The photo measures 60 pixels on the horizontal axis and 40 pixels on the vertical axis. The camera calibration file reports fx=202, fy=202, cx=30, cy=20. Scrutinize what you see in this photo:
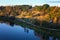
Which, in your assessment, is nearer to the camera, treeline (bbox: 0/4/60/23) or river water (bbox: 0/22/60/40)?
river water (bbox: 0/22/60/40)

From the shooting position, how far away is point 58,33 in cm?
1335

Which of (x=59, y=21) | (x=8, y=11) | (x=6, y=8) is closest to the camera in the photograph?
(x=59, y=21)

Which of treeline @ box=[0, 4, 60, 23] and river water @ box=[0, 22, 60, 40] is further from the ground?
river water @ box=[0, 22, 60, 40]

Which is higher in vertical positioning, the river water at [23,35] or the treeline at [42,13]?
the river water at [23,35]

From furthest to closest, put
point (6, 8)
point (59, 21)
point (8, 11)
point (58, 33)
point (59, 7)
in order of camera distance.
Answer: point (6, 8) → point (8, 11) → point (59, 7) → point (59, 21) → point (58, 33)

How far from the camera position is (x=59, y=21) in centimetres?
1900

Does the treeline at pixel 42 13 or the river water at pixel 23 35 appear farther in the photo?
the treeline at pixel 42 13

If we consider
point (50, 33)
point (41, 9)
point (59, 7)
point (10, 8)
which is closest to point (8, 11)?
point (10, 8)

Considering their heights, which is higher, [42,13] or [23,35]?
[23,35]

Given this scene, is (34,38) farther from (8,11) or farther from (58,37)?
(8,11)

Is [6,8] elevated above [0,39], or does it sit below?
below

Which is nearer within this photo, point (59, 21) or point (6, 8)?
point (59, 21)

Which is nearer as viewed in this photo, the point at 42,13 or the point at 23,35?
the point at 23,35

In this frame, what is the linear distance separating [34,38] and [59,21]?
23.4 feet
